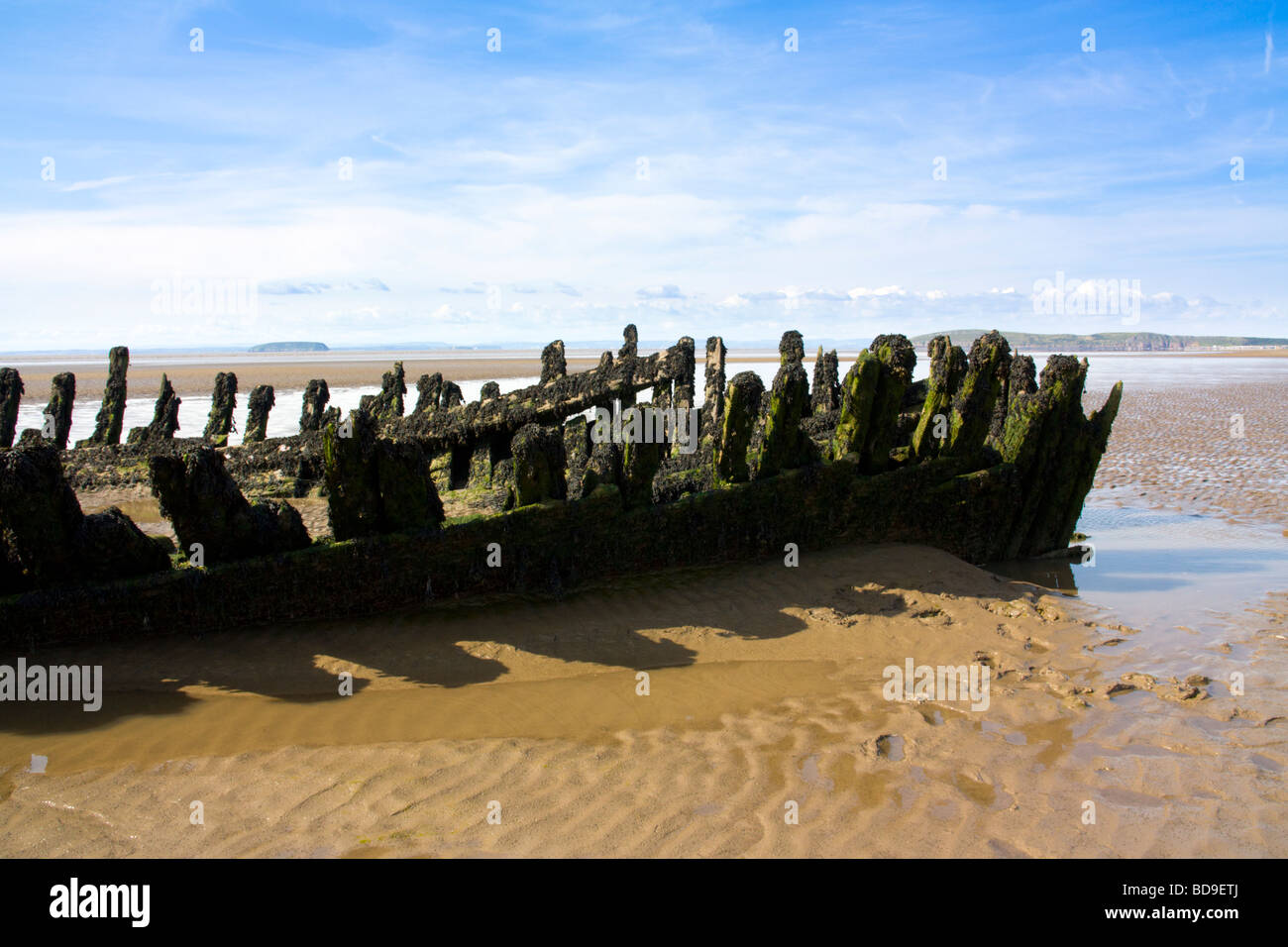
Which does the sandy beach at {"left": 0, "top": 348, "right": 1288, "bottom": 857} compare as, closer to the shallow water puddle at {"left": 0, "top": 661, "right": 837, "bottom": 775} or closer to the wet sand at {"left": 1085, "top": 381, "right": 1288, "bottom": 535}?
the shallow water puddle at {"left": 0, "top": 661, "right": 837, "bottom": 775}

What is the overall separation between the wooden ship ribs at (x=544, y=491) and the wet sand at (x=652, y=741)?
1.26ft

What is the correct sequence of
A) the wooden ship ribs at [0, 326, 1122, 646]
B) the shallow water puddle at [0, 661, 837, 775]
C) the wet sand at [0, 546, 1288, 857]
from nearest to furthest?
the wet sand at [0, 546, 1288, 857], the shallow water puddle at [0, 661, 837, 775], the wooden ship ribs at [0, 326, 1122, 646]

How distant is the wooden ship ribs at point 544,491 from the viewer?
613cm

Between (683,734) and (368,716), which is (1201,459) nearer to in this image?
(683,734)

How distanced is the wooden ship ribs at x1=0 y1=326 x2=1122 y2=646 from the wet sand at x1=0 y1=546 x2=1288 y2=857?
1.26ft

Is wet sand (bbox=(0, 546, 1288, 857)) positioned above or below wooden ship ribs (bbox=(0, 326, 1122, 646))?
below

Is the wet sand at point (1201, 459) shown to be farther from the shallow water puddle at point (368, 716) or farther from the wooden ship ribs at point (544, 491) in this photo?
the shallow water puddle at point (368, 716)

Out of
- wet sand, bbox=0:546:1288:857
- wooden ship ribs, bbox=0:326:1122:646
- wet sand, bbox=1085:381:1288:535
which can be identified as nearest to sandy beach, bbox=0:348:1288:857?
wet sand, bbox=0:546:1288:857

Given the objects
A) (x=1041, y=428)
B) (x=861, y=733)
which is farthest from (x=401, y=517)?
(x=1041, y=428)

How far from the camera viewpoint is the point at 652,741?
18.0 feet

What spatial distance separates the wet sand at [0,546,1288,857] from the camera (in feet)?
14.5

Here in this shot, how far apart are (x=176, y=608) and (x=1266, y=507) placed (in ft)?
50.9

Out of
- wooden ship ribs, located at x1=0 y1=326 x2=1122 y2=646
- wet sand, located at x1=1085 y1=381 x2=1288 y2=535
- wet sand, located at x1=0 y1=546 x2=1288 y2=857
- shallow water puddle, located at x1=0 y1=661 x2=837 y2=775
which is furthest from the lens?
wet sand, located at x1=1085 y1=381 x2=1288 y2=535

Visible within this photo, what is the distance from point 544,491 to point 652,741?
2.62 metres
